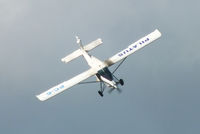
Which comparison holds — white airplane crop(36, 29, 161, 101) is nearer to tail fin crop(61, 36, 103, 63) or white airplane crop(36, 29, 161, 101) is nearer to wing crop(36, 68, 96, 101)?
wing crop(36, 68, 96, 101)

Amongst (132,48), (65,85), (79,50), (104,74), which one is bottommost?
(104,74)

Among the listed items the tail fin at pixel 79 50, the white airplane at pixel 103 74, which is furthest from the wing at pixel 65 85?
the tail fin at pixel 79 50

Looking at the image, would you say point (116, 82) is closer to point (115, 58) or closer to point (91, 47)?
point (115, 58)

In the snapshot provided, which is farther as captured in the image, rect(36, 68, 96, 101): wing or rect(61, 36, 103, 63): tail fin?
rect(61, 36, 103, 63): tail fin

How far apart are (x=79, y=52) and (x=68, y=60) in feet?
8.95

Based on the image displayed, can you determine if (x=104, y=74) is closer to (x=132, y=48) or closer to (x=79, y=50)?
(x=132, y=48)

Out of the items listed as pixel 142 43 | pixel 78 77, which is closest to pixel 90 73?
pixel 78 77

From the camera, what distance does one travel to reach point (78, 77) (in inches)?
4471

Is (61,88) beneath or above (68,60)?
beneath

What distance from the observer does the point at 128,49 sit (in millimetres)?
113188

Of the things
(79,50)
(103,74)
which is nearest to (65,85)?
(103,74)

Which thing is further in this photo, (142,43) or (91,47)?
(91,47)

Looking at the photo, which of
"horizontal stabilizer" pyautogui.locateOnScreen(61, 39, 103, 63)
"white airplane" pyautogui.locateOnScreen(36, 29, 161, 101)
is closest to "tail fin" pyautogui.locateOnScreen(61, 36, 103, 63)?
"horizontal stabilizer" pyautogui.locateOnScreen(61, 39, 103, 63)

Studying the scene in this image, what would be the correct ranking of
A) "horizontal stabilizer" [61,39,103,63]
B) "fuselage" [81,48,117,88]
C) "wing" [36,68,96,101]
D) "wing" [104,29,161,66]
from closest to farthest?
"fuselage" [81,48,117,88]
"wing" [104,29,161,66]
"wing" [36,68,96,101]
"horizontal stabilizer" [61,39,103,63]
